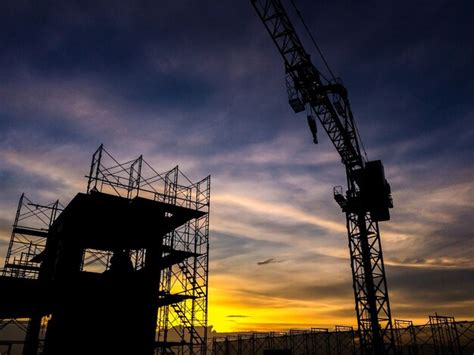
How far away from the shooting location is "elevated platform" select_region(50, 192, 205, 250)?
882 inches

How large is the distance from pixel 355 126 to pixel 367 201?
8.18m

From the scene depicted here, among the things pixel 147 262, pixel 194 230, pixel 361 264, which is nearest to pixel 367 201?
pixel 361 264

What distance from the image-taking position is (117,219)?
24078 millimetres

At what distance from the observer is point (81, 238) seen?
2362cm

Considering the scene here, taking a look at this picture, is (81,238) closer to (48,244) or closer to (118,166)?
(118,166)

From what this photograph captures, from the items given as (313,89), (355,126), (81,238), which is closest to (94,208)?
(81,238)

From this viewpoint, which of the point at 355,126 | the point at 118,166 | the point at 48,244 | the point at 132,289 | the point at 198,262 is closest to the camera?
the point at 132,289

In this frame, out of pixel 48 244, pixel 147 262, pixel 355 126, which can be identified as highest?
pixel 355 126

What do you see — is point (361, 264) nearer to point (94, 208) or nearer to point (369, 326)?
point (369, 326)

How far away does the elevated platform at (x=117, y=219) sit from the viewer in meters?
22.4

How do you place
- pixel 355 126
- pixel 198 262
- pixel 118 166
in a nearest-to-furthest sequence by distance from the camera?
pixel 118 166 → pixel 198 262 → pixel 355 126

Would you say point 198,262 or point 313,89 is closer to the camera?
point 198,262

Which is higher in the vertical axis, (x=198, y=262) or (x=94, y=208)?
(x=94, y=208)

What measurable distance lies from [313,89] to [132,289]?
22.7 meters
